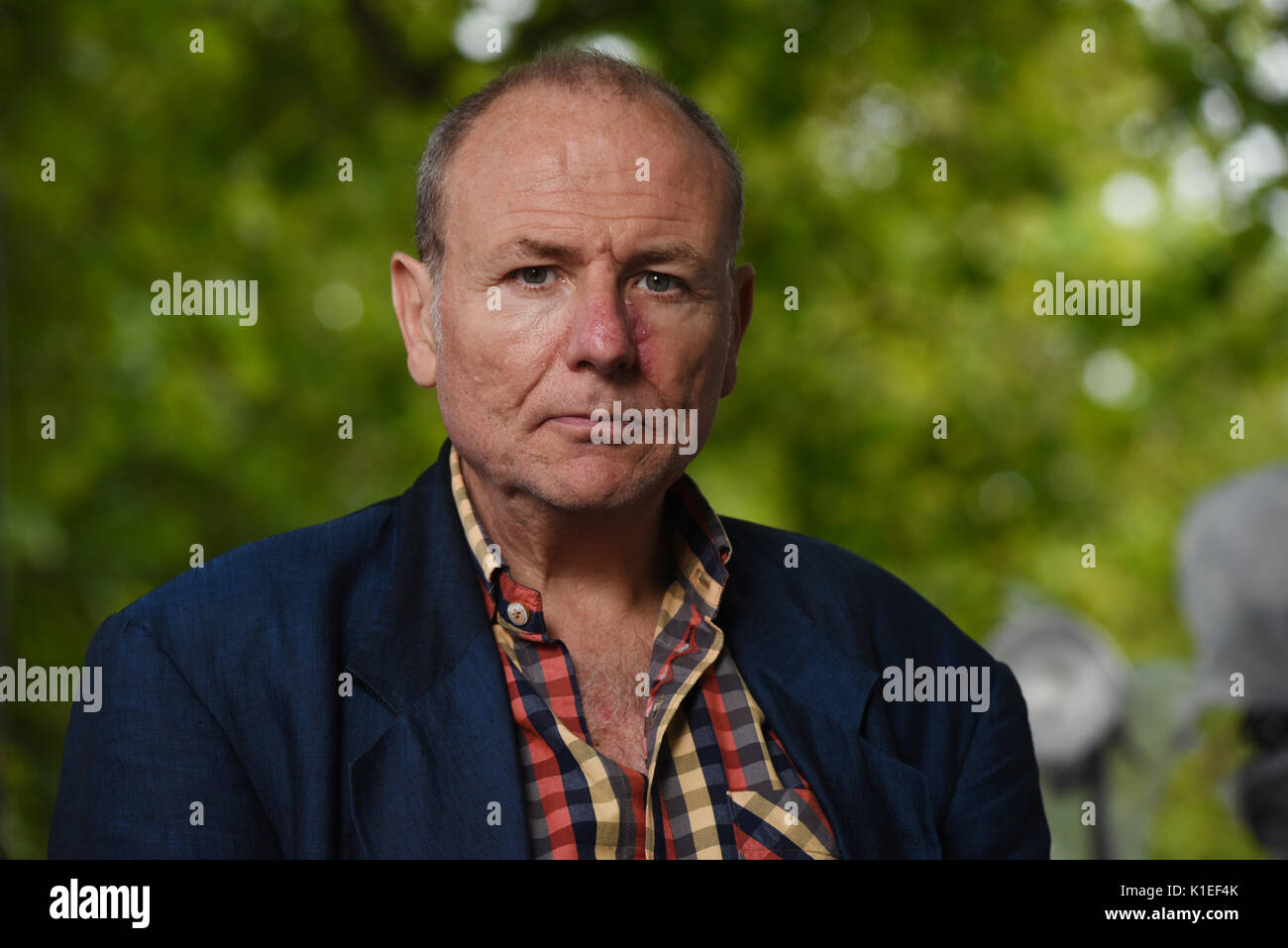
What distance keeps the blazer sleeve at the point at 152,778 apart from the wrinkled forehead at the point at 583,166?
28.8 inches

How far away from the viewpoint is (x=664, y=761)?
1.83m

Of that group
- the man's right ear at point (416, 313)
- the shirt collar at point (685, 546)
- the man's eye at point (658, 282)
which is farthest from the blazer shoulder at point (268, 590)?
the man's eye at point (658, 282)

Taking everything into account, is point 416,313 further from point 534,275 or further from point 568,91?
point 568,91

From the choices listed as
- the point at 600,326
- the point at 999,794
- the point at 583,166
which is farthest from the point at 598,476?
the point at 999,794

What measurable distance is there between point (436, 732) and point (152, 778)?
355mm

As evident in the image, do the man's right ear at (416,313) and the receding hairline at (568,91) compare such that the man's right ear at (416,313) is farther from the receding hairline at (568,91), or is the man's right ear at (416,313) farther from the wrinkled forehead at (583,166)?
the wrinkled forehead at (583,166)

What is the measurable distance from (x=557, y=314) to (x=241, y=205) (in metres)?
3.24

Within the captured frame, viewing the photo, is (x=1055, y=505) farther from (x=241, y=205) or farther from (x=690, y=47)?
(x=241, y=205)

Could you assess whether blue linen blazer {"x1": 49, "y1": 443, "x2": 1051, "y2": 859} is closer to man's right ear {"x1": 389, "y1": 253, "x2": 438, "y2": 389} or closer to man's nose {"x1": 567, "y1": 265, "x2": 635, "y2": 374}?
man's right ear {"x1": 389, "y1": 253, "x2": 438, "y2": 389}

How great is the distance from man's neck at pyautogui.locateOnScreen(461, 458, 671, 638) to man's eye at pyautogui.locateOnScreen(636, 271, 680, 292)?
0.30 metres

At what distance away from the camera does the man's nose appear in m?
1.78

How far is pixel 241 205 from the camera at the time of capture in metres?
4.70

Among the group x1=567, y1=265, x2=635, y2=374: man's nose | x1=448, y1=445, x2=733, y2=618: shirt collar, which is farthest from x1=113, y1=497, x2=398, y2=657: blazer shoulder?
x1=567, y1=265, x2=635, y2=374: man's nose
